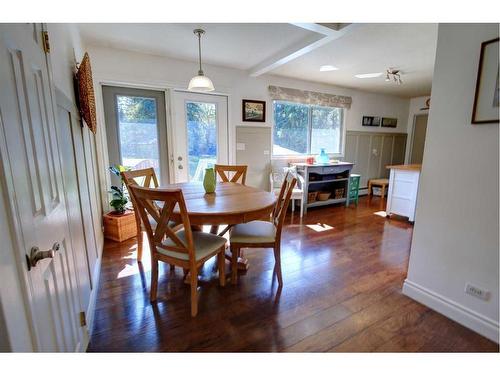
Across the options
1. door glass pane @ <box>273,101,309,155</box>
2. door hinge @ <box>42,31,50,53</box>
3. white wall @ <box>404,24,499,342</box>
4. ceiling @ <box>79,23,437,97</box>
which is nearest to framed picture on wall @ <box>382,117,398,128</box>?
ceiling @ <box>79,23,437,97</box>

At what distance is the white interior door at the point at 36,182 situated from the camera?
71cm

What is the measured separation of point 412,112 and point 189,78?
5.72 metres

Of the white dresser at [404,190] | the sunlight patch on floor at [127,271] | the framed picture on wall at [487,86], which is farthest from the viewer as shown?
the white dresser at [404,190]

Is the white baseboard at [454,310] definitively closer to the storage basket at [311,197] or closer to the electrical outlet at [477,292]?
the electrical outlet at [477,292]

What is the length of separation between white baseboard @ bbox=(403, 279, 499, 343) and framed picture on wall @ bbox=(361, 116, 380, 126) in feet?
14.4

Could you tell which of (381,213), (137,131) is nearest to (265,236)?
(137,131)

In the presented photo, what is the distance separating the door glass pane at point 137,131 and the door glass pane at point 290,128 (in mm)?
2134

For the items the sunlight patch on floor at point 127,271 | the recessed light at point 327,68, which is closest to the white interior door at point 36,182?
the sunlight patch on floor at point 127,271

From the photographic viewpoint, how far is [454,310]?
1.59 meters

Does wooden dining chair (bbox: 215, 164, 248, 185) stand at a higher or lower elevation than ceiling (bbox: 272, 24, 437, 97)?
lower

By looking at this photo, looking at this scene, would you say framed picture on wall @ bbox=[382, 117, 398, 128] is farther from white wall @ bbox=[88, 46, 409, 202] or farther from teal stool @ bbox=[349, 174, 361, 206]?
teal stool @ bbox=[349, 174, 361, 206]

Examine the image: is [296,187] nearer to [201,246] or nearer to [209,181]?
[209,181]

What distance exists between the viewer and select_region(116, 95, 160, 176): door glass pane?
10.4ft

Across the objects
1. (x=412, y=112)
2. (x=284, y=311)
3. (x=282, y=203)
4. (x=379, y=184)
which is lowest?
(x=284, y=311)
